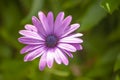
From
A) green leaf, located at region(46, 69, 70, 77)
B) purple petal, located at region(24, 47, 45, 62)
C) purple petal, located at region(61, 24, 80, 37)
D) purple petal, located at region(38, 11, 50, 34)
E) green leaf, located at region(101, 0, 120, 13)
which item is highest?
green leaf, located at region(101, 0, 120, 13)

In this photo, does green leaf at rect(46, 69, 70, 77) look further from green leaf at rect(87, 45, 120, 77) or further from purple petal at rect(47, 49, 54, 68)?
purple petal at rect(47, 49, 54, 68)

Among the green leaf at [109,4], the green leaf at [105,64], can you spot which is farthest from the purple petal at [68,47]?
the green leaf at [105,64]

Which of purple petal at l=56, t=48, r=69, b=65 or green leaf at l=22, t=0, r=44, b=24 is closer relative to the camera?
purple petal at l=56, t=48, r=69, b=65

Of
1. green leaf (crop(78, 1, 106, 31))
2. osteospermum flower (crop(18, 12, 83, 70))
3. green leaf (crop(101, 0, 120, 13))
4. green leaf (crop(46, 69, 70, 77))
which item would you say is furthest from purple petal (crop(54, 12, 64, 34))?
green leaf (crop(46, 69, 70, 77))

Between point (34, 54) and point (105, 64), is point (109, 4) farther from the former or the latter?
point (105, 64)

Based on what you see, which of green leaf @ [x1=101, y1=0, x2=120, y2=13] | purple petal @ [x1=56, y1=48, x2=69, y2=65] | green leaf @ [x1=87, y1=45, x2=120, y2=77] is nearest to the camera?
purple petal @ [x1=56, y1=48, x2=69, y2=65]

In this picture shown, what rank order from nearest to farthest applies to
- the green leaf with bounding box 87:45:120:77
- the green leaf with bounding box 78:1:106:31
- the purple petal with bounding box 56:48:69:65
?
the purple petal with bounding box 56:48:69:65
the green leaf with bounding box 78:1:106:31
the green leaf with bounding box 87:45:120:77
